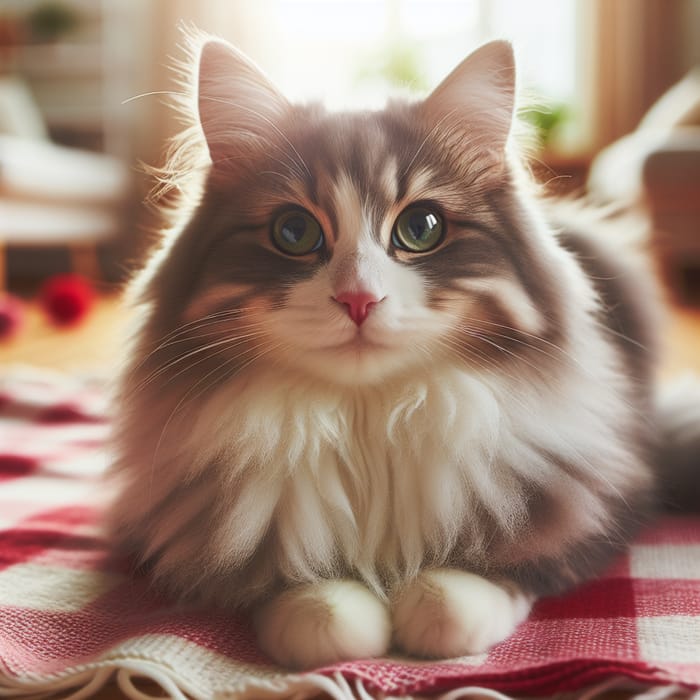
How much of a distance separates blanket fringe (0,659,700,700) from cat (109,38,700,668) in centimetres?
8

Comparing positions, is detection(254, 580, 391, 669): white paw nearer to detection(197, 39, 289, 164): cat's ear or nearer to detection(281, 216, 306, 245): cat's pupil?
detection(281, 216, 306, 245): cat's pupil

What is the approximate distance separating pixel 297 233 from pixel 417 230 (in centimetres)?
15

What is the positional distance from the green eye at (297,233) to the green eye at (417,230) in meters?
0.10

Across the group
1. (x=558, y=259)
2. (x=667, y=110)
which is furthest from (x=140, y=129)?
(x=558, y=259)

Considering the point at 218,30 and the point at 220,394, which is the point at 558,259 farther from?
the point at 218,30

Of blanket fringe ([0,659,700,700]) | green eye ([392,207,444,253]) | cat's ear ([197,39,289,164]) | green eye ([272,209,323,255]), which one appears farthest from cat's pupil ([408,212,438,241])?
blanket fringe ([0,659,700,700])

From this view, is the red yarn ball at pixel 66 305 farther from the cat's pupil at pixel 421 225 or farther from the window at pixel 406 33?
the cat's pupil at pixel 421 225

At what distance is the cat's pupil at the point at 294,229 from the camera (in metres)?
1.08

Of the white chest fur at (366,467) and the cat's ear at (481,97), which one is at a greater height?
the cat's ear at (481,97)

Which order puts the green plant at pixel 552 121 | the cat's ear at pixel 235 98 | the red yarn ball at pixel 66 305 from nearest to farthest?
the cat's ear at pixel 235 98, the red yarn ball at pixel 66 305, the green plant at pixel 552 121

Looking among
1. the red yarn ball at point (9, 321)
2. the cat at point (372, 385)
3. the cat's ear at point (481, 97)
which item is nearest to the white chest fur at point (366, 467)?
the cat at point (372, 385)

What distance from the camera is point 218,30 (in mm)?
6199

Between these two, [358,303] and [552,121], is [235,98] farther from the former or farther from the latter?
[552,121]

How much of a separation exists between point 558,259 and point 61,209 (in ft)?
15.3
